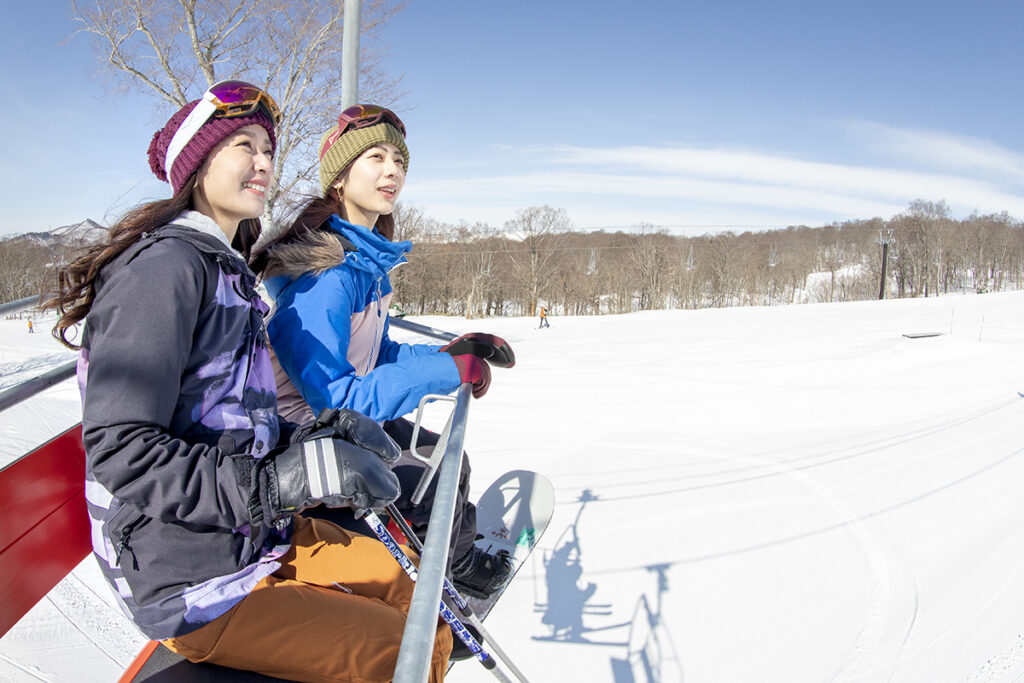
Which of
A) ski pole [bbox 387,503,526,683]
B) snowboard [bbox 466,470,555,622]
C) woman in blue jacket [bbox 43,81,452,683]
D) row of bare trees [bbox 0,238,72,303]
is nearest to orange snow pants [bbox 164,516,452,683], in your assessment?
woman in blue jacket [bbox 43,81,452,683]

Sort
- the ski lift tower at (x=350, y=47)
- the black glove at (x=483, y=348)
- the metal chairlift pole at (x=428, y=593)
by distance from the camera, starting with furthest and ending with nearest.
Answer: the ski lift tower at (x=350, y=47), the black glove at (x=483, y=348), the metal chairlift pole at (x=428, y=593)

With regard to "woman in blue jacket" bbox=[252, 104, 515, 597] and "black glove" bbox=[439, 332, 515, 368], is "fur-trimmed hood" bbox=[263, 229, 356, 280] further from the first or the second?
"black glove" bbox=[439, 332, 515, 368]

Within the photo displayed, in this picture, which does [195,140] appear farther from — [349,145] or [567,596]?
[567,596]

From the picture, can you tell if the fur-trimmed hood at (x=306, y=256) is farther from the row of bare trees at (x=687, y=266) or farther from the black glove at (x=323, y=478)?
the row of bare trees at (x=687, y=266)

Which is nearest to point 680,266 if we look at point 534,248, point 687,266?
point 687,266

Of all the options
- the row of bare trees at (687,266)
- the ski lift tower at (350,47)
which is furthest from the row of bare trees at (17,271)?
the row of bare trees at (687,266)

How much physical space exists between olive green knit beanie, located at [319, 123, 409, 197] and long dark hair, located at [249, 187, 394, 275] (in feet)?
0.14

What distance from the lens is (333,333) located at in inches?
75.2

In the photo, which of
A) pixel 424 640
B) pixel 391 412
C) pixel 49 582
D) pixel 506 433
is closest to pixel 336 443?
pixel 424 640

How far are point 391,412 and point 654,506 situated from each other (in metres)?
3.67

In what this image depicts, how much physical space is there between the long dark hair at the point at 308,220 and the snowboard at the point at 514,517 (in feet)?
5.43

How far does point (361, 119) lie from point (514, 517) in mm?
2051

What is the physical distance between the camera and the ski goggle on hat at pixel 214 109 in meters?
1.58

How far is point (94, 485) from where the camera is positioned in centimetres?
137
